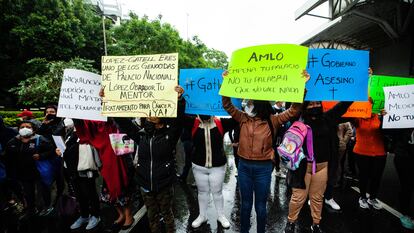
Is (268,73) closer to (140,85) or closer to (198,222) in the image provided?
(140,85)

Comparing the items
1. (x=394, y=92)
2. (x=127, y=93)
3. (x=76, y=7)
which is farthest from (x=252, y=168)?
(x=76, y=7)

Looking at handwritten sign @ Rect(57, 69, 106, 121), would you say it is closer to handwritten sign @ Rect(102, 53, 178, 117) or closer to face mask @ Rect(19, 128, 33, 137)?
handwritten sign @ Rect(102, 53, 178, 117)

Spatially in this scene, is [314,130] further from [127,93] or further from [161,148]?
[127,93]

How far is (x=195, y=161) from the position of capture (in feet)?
12.2

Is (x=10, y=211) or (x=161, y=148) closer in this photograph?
(x=161, y=148)

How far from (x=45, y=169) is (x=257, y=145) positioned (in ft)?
11.8

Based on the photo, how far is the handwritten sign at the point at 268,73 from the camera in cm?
277

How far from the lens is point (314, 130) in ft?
11.5

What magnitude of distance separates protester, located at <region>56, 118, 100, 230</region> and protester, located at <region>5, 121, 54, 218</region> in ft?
2.15

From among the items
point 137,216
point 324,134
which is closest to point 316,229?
point 324,134

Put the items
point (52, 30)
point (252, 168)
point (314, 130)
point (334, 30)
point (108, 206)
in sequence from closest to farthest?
1. point (252, 168)
2. point (314, 130)
3. point (108, 206)
4. point (334, 30)
5. point (52, 30)

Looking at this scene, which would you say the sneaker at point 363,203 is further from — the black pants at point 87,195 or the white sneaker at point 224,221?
the black pants at point 87,195

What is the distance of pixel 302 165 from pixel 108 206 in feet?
11.5

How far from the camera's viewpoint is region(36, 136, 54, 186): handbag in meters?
Result: 4.38
